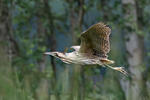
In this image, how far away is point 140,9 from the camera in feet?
43.5

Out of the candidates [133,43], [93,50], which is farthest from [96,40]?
[133,43]

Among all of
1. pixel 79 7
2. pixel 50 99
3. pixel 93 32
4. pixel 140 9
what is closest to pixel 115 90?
pixel 50 99

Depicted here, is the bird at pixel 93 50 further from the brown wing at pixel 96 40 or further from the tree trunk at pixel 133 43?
the tree trunk at pixel 133 43

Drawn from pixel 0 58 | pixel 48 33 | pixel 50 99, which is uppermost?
pixel 48 33

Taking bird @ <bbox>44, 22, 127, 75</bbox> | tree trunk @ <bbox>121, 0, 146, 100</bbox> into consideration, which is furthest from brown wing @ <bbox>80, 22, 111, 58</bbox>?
tree trunk @ <bbox>121, 0, 146, 100</bbox>

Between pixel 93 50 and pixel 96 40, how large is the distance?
130 millimetres

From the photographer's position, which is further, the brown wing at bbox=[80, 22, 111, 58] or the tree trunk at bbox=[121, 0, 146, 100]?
the tree trunk at bbox=[121, 0, 146, 100]

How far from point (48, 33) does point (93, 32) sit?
30.8ft

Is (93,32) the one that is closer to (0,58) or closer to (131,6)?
(0,58)

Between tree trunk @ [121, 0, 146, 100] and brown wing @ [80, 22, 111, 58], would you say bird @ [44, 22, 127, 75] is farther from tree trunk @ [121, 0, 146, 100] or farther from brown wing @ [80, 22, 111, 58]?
tree trunk @ [121, 0, 146, 100]

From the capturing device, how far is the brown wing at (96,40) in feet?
11.7

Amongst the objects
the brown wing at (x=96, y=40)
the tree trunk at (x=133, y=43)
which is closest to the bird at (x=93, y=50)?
the brown wing at (x=96, y=40)

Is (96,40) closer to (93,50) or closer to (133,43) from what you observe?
(93,50)

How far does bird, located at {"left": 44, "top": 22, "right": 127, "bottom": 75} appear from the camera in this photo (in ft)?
11.7
